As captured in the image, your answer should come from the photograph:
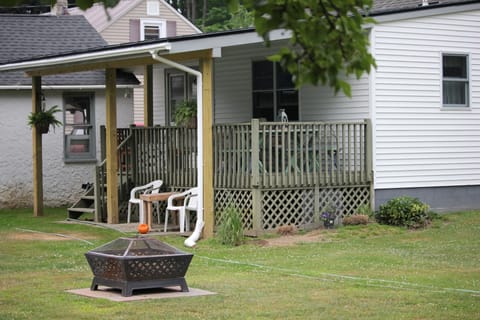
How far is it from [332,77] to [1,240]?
1337 cm

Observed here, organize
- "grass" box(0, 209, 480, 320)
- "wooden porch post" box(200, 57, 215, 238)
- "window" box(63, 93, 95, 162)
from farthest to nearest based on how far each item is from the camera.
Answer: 1. "window" box(63, 93, 95, 162)
2. "wooden porch post" box(200, 57, 215, 238)
3. "grass" box(0, 209, 480, 320)

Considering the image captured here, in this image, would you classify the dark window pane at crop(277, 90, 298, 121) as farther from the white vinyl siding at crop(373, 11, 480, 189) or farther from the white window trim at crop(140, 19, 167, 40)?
the white window trim at crop(140, 19, 167, 40)

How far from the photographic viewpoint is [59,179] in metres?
25.1

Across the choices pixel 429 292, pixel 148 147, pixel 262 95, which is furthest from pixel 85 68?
pixel 429 292

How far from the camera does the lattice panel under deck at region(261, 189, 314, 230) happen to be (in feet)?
56.1

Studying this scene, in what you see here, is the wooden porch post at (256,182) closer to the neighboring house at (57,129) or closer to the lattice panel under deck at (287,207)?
the lattice panel under deck at (287,207)

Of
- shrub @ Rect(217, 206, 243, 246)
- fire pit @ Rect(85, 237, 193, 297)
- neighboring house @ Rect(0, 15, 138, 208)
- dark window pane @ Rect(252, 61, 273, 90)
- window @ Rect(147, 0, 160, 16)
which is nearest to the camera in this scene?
fire pit @ Rect(85, 237, 193, 297)

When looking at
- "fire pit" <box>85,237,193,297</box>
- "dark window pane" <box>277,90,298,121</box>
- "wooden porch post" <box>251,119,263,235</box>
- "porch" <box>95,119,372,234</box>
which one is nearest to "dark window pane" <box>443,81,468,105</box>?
"porch" <box>95,119,372,234</box>

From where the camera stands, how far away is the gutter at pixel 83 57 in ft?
52.2

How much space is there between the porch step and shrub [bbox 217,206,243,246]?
5.08 m

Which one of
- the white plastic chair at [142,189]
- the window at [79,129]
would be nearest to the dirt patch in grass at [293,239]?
the white plastic chair at [142,189]

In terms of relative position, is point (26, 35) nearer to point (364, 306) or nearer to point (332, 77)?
point (364, 306)

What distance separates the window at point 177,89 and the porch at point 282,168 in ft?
12.1

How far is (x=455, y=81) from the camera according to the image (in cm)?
1953
